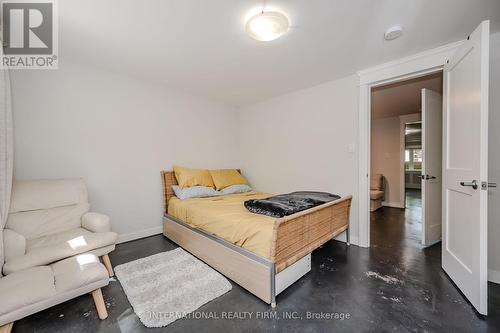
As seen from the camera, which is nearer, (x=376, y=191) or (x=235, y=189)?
(x=235, y=189)

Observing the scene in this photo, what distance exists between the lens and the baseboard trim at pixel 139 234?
113 inches

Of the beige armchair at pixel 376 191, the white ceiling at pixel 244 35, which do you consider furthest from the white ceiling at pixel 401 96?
the beige armchair at pixel 376 191

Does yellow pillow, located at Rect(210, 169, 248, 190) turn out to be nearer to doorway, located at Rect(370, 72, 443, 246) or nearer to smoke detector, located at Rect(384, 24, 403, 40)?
doorway, located at Rect(370, 72, 443, 246)

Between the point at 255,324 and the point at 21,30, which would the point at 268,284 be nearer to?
the point at 255,324

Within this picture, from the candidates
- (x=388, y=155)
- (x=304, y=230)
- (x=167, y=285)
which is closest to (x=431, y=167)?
(x=304, y=230)

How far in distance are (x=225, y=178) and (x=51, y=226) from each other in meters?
2.21

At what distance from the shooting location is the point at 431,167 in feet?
9.20

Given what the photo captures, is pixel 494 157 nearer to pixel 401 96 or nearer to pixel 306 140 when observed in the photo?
pixel 306 140

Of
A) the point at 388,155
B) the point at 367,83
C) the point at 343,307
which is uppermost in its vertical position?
the point at 367,83

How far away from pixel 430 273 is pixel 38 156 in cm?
433

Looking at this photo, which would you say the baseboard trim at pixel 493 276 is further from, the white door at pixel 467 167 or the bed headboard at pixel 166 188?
the bed headboard at pixel 166 188

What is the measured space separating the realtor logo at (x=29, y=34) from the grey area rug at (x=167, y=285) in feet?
7.13

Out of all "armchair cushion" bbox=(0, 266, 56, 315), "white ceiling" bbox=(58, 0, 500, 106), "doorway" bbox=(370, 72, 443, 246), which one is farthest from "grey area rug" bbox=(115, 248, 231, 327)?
"doorway" bbox=(370, 72, 443, 246)

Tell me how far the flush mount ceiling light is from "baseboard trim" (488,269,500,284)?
2853 mm
